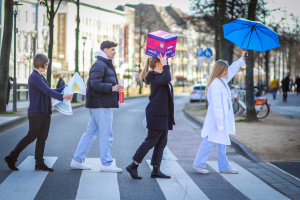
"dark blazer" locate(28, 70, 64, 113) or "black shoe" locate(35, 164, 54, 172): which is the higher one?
"dark blazer" locate(28, 70, 64, 113)

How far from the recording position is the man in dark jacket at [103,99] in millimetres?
7324

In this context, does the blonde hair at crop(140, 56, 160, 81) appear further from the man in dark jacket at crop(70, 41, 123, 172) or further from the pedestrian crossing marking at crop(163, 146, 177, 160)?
the pedestrian crossing marking at crop(163, 146, 177, 160)

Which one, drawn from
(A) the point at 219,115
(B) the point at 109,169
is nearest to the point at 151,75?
(A) the point at 219,115

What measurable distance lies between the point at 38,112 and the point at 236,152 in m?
4.76

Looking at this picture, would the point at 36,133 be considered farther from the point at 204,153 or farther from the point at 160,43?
the point at 204,153

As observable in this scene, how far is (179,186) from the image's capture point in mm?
6887

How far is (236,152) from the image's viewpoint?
10.7 meters

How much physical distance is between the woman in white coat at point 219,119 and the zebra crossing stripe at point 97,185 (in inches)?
57.4

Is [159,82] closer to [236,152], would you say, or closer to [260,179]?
[260,179]

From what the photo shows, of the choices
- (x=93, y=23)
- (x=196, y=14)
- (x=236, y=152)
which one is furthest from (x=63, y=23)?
(x=236, y=152)

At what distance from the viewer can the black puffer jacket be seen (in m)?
7.29

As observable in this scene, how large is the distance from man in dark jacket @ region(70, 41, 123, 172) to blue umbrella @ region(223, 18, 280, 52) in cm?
233

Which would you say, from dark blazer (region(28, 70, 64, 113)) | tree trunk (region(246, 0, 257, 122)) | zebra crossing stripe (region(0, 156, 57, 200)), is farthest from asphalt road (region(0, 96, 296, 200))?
tree trunk (region(246, 0, 257, 122))

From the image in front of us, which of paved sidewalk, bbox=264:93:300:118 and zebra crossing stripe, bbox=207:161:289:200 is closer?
zebra crossing stripe, bbox=207:161:289:200
